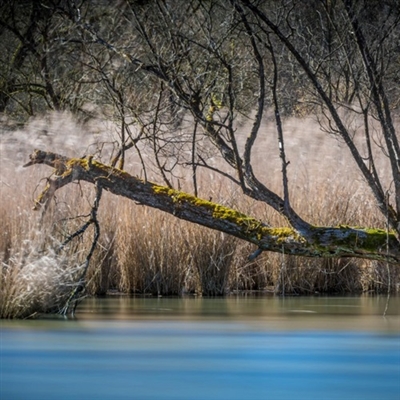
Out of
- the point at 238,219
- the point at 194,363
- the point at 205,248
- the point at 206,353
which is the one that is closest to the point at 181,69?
the point at 205,248

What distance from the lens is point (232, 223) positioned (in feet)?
31.9

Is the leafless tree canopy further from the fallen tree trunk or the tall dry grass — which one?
the fallen tree trunk

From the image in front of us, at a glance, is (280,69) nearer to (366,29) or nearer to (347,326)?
(366,29)

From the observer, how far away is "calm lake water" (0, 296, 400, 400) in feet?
21.0

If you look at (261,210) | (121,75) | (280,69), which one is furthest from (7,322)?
(280,69)

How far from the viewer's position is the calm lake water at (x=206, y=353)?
640cm

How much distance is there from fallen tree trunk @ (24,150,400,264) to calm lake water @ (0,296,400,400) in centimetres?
55

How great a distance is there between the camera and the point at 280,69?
65.4 ft

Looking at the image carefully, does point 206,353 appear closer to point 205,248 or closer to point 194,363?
point 194,363

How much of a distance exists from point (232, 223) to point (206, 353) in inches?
86.8

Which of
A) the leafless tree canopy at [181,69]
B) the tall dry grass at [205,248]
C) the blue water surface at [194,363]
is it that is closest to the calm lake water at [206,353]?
the blue water surface at [194,363]

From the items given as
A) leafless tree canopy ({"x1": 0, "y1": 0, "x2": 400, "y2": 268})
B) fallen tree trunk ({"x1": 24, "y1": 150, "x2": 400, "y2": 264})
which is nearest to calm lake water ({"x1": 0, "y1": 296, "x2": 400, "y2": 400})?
fallen tree trunk ({"x1": 24, "y1": 150, "x2": 400, "y2": 264})

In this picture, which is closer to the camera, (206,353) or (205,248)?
(206,353)

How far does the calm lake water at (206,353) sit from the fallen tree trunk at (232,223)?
0.55 m
